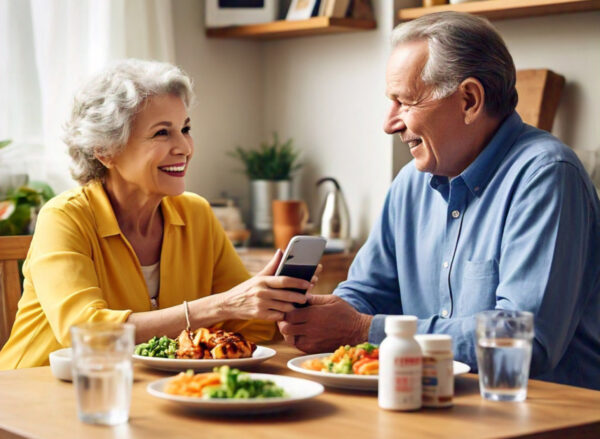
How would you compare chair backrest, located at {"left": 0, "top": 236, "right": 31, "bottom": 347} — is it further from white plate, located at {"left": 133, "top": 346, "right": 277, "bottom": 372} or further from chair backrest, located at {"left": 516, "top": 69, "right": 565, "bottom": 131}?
chair backrest, located at {"left": 516, "top": 69, "right": 565, "bottom": 131}

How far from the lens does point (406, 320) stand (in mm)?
1348

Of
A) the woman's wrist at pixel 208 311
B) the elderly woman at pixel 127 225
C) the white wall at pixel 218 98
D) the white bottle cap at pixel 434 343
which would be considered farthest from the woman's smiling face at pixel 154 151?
the white wall at pixel 218 98

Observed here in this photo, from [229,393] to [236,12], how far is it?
2.81 meters

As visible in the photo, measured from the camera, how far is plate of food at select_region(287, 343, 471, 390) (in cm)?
150

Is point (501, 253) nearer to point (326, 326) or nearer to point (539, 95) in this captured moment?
point (326, 326)

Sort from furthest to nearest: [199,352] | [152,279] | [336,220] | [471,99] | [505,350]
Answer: [336,220] → [152,279] → [471,99] → [199,352] → [505,350]

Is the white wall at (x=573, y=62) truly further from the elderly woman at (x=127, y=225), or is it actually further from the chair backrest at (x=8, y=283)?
the chair backrest at (x=8, y=283)

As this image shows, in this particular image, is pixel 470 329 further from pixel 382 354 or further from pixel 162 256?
pixel 162 256

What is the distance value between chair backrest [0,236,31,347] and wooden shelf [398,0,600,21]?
1.76 m

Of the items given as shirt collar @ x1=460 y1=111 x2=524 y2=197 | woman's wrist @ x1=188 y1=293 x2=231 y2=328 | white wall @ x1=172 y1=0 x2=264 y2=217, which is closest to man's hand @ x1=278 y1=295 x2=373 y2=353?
woman's wrist @ x1=188 y1=293 x2=231 y2=328

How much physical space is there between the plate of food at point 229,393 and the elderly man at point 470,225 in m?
0.47

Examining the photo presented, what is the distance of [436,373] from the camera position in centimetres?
140

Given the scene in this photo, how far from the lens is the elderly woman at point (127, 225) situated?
2125 millimetres

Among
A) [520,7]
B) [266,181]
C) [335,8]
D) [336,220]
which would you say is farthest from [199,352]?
[266,181]
